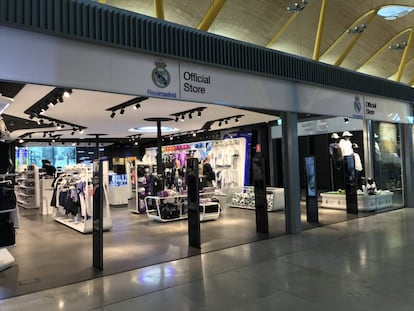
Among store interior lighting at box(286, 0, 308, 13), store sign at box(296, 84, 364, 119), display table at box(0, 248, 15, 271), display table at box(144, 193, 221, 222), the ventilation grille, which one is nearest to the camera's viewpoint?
the ventilation grille

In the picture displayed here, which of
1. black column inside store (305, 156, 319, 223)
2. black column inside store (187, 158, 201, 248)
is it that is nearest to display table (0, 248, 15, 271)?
black column inside store (187, 158, 201, 248)

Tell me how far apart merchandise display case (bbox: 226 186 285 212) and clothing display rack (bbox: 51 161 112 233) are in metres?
4.95

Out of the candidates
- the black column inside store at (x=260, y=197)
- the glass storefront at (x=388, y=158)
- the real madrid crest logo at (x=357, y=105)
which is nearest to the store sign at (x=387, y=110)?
the real madrid crest logo at (x=357, y=105)

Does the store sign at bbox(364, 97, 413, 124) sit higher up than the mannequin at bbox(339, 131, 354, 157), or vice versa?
the store sign at bbox(364, 97, 413, 124)

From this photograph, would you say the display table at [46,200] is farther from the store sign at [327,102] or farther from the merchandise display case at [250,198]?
the store sign at [327,102]

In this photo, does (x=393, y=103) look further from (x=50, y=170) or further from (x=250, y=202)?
(x=50, y=170)

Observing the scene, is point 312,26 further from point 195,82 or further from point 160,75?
point 160,75

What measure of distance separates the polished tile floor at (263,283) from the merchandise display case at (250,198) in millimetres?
4631

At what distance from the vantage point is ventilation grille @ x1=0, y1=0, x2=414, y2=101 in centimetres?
392

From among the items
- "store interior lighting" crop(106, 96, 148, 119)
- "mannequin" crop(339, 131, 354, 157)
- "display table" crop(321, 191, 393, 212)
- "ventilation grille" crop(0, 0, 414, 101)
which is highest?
"ventilation grille" crop(0, 0, 414, 101)

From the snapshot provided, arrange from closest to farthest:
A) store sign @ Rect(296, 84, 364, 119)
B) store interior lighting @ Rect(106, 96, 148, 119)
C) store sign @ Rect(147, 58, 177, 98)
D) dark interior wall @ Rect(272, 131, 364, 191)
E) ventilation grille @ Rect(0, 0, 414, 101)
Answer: ventilation grille @ Rect(0, 0, 414, 101) < store sign @ Rect(147, 58, 177, 98) < store sign @ Rect(296, 84, 364, 119) < store interior lighting @ Rect(106, 96, 148, 119) < dark interior wall @ Rect(272, 131, 364, 191)

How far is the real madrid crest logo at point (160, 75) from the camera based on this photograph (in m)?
A: 4.99

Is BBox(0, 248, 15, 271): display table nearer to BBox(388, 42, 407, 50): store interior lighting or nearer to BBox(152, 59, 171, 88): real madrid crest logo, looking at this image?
BBox(152, 59, 171, 88): real madrid crest logo

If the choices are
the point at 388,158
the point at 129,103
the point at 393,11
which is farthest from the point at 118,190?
the point at 393,11
